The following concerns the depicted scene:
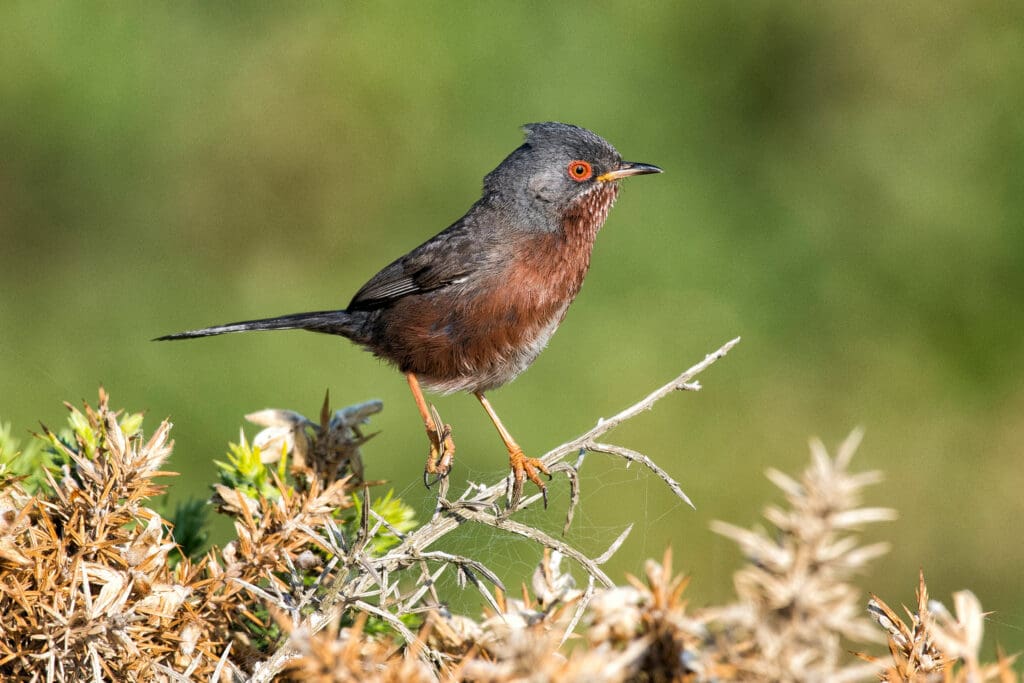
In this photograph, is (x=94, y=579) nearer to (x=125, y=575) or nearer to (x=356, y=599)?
(x=125, y=575)

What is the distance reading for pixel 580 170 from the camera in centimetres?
399

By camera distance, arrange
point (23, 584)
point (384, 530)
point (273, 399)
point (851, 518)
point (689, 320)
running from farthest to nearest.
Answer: point (689, 320), point (273, 399), point (384, 530), point (23, 584), point (851, 518)

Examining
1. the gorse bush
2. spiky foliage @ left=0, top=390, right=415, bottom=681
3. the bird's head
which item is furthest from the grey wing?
spiky foliage @ left=0, top=390, right=415, bottom=681

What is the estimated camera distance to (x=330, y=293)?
5.25 meters

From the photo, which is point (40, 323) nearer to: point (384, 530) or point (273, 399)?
point (273, 399)

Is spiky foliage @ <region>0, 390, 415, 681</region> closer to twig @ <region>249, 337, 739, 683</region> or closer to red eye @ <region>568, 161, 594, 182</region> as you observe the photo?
twig @ <region>249, 337, 739, 683</region>

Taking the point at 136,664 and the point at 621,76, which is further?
the point at 621,76

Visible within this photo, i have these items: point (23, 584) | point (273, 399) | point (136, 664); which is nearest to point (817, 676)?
point (136, 664)

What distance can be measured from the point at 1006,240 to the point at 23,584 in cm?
489

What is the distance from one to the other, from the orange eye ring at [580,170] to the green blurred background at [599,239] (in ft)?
3.87

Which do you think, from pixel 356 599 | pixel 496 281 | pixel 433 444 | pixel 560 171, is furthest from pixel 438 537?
pixel 560 171

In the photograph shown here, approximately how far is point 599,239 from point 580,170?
1425mm

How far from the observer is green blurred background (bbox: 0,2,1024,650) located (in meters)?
4.78

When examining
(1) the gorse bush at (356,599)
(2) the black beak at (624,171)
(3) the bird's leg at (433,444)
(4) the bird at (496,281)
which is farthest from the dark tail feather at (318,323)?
(1) the gorse bush at (356,599)
